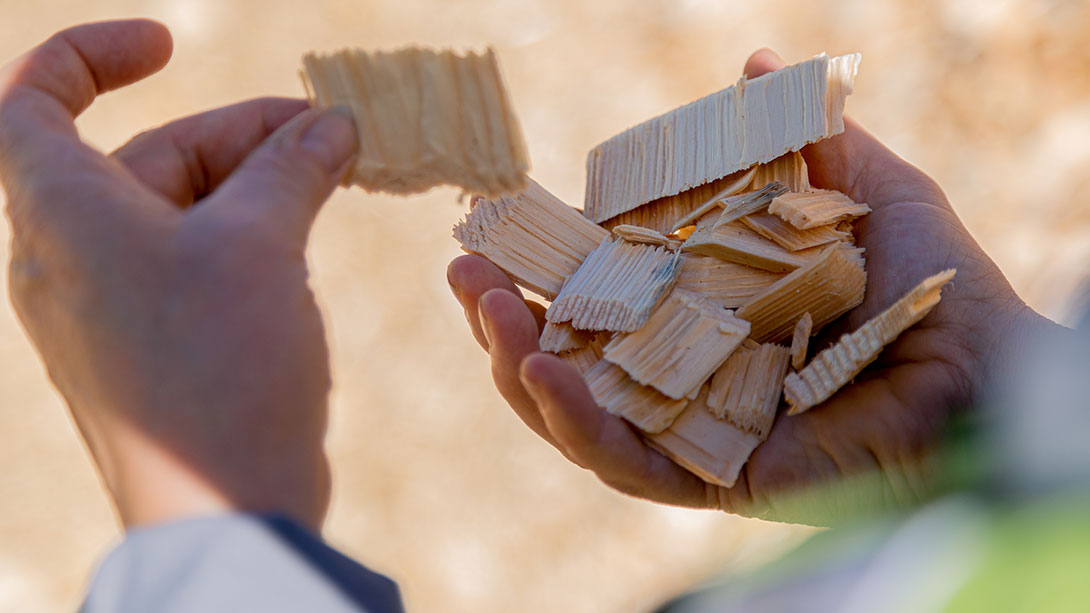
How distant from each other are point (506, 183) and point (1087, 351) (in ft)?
2.77

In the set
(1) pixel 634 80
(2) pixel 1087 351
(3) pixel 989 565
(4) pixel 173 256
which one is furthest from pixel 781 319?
(1) pixel 634 80

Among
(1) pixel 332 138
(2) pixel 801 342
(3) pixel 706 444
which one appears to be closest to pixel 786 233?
(2) pixel 801 342

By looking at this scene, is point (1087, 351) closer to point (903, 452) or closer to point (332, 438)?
point (903, 452)

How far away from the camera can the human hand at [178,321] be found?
899 millimetres

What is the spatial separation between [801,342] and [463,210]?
6.15 ft

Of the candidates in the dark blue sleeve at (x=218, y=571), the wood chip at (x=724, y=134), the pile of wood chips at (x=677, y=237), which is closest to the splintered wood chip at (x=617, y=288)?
the pile of wood chips at (x=677, y=237)

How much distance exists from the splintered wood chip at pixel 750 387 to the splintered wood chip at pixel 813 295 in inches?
2.9

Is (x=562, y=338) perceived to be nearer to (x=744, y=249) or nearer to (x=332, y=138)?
(x=744, y=249)

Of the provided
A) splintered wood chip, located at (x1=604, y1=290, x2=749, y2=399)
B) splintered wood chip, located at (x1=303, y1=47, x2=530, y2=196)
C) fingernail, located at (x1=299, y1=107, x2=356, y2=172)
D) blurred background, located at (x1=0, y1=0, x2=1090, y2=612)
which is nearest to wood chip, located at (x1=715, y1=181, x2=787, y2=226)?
splintered wood chip, located at (x1=604, y1=290, x2=749, y2=399)

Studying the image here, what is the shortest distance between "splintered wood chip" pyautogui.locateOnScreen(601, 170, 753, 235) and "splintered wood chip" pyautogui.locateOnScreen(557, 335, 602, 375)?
37 centimetres

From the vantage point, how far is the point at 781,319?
164cm

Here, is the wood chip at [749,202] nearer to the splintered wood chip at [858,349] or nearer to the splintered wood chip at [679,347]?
the splintered wood chip at [679,347]

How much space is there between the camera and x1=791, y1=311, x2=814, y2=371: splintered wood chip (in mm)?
1555

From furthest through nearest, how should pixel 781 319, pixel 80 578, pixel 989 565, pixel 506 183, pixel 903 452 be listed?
pixel 80 578, pixel 781 319, pixel 903 452, pixel 506 183, pixel 989 565
